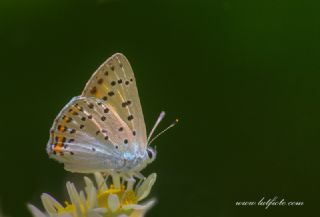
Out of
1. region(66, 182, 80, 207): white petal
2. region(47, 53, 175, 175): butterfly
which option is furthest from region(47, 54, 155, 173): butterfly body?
region(66, 182, 80, 207): white petal

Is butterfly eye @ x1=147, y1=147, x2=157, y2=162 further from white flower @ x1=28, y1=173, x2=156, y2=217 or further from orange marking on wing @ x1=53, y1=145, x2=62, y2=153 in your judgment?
orange marking on wing @ x1=53, y1=145, x2=62, y2=153

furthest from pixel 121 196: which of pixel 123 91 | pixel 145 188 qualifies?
pixel 123 91

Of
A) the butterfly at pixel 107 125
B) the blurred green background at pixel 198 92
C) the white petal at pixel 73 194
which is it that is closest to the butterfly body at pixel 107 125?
the butterfly at pixel 107 125

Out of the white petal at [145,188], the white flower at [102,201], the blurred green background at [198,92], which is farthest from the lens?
the blurred green background at [198,92]

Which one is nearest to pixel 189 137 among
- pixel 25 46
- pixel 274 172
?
pixel 274 172

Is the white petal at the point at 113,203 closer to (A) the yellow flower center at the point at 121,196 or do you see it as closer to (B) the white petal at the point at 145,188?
(A) the yellow flower center at the point at 121,196

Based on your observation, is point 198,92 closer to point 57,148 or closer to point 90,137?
point 90,137
